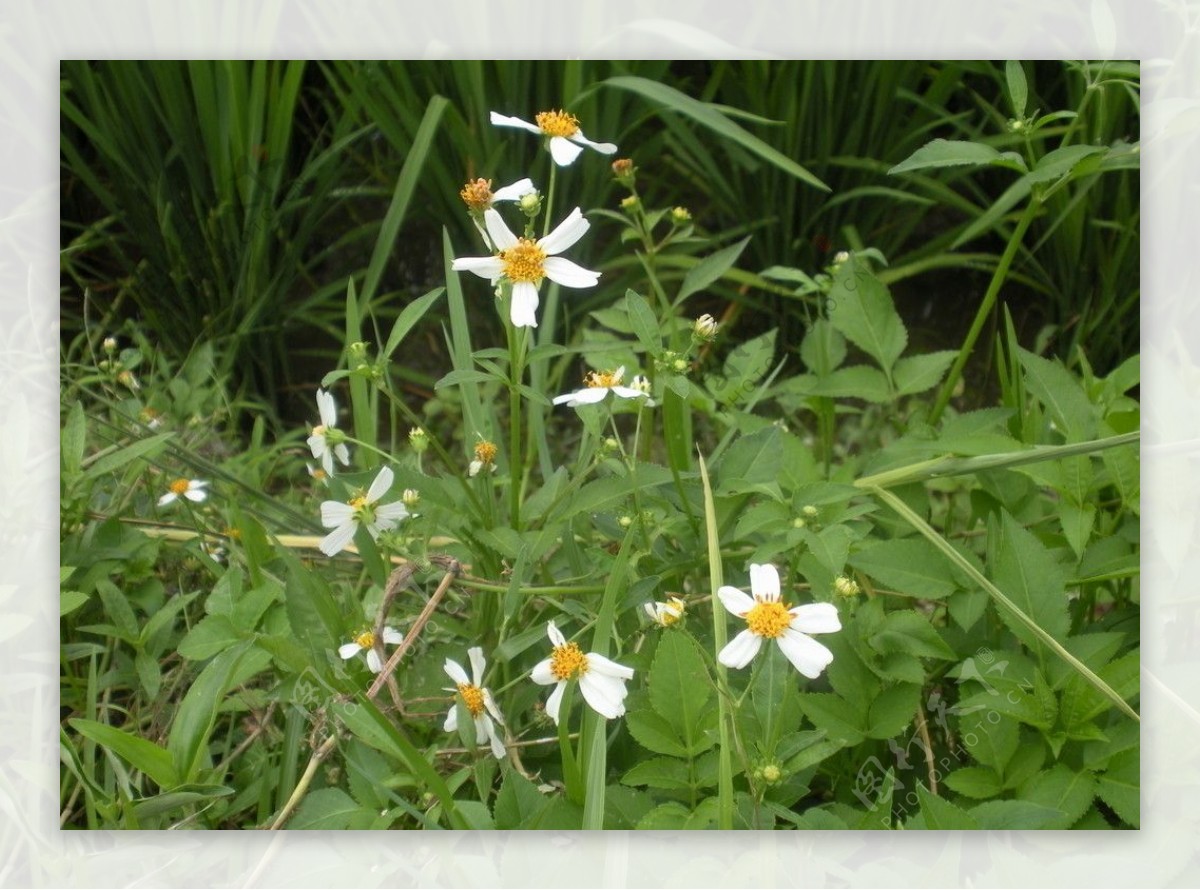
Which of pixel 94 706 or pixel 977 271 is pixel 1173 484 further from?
pixel 94 706

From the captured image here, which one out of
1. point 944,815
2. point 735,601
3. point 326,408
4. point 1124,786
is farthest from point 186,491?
point 1124,786

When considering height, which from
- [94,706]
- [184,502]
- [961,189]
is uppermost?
[961,189]

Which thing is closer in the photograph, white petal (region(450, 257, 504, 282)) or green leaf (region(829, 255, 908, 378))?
white petal (region(450, 257, 504, 282))

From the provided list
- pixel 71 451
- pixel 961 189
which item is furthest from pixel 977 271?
pixel 71 451

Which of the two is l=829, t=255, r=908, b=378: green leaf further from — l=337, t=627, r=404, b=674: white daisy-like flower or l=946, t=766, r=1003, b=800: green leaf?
l=337, t=627, r=404, b=674: white daisy-like flower

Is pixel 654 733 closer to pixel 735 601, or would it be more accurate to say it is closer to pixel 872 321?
pixel 735 601

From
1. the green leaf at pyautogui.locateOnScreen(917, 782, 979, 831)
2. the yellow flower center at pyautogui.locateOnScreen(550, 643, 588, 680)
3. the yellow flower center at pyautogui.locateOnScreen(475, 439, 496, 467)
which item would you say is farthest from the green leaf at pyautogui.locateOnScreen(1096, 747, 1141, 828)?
the yellow flower center at pyautogui.locateOnScreen(475, 439, 496, 467)

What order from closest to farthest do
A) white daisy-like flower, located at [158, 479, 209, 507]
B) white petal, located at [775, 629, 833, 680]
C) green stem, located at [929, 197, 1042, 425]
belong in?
1. white petal, located at [775, 629, 833, 680]
2. green stem, located at [929, 197, 1042, 425]
3. white daisy-like flower, located at [158, 479, 209, 507]
